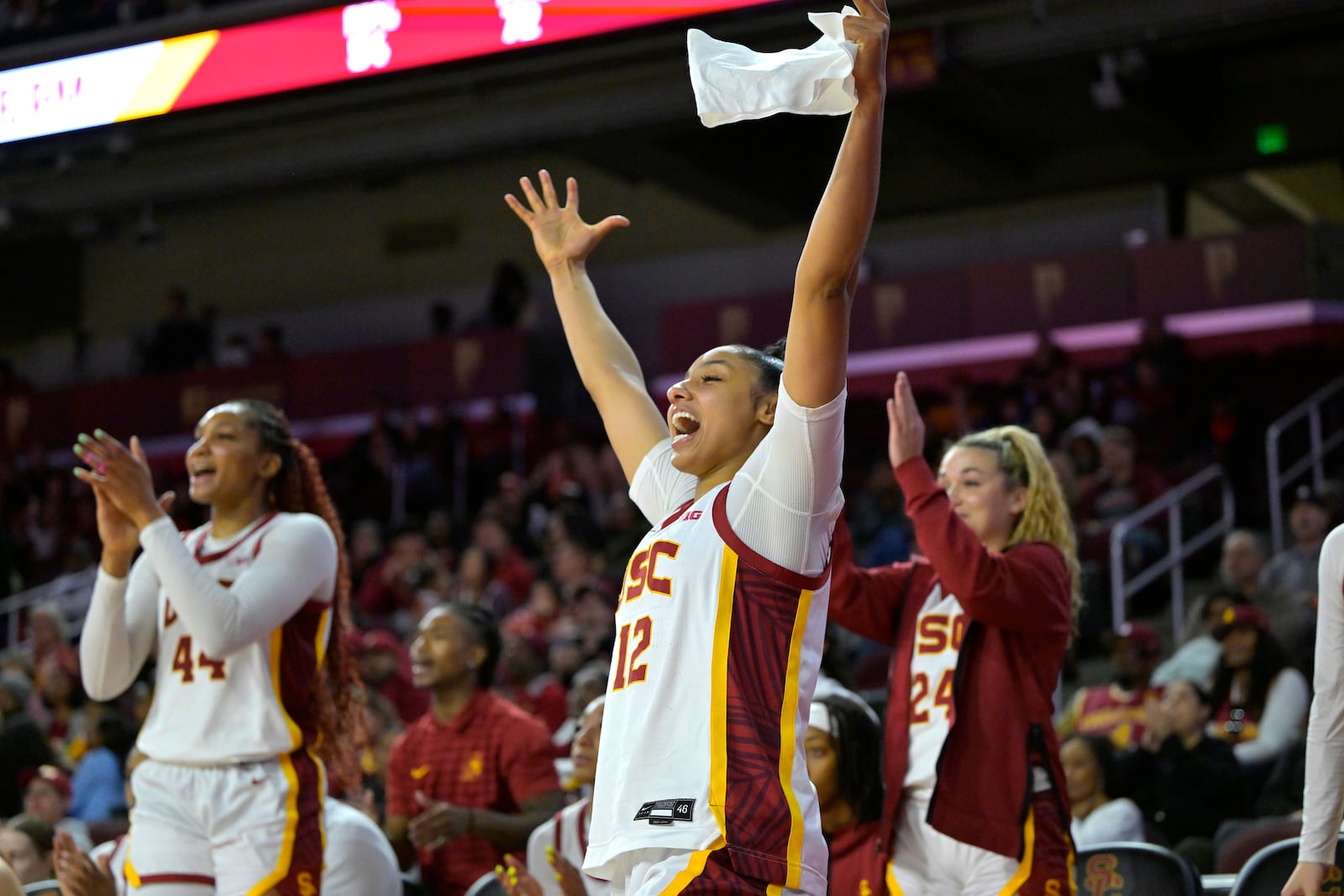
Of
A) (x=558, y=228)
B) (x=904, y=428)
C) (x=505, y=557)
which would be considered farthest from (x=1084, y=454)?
→ (x=558, y=228)

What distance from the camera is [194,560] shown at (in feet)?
11.5

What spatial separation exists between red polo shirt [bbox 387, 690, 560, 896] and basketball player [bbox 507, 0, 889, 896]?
7.23 feet

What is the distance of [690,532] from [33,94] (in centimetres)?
439

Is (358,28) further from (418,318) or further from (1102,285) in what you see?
(418,318)

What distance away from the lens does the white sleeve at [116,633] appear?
12.0ft

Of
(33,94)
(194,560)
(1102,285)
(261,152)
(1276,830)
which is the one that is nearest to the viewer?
(194,560)

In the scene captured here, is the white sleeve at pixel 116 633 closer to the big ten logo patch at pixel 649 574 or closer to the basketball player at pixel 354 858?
the basketball player at pixel 354 858

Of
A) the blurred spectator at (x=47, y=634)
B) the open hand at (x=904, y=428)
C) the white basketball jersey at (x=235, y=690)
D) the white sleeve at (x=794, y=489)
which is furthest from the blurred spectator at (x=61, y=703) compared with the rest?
the white sleeve at (x=794, y=489)

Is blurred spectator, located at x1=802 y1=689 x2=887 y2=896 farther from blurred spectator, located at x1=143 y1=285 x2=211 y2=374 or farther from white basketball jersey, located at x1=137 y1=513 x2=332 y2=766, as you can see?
blurred spectator, located at x1=143 y1=285 x2=211 y2=374

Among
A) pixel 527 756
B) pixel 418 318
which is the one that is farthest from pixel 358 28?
pixel 418 318

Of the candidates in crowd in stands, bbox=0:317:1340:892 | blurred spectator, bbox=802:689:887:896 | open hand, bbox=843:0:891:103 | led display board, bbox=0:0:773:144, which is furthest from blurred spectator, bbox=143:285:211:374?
open hand, bbox=843:0:891:103

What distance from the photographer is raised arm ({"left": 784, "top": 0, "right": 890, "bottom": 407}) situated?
2.51 metres

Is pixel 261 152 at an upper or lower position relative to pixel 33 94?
upper

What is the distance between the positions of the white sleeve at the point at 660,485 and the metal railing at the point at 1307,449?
22.3 feet
